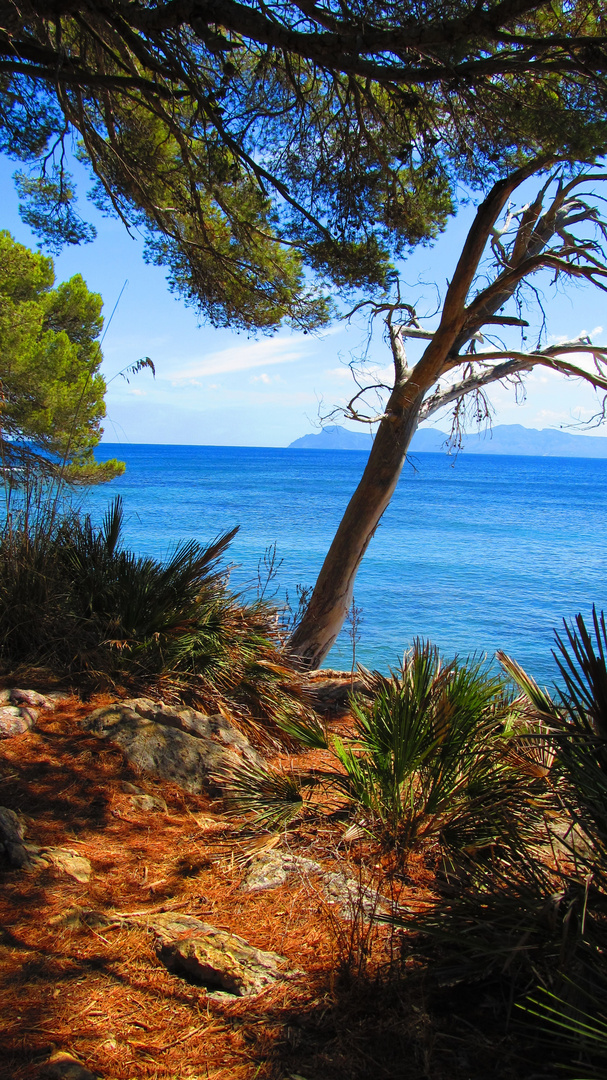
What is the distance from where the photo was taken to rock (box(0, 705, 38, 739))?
3.98 m

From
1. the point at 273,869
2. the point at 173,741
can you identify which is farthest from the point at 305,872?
the point at 173,741

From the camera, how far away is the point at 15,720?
404cm

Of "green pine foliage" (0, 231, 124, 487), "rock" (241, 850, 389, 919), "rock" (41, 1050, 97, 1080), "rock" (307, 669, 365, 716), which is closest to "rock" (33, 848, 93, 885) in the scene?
"rock" (241, 850, 389, 919)

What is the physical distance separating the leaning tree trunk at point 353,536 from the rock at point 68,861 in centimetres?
502

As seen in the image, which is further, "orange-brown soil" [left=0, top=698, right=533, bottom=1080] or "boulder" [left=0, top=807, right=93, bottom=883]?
"boulder" [left=0, top=807, right=93, bottom=883]

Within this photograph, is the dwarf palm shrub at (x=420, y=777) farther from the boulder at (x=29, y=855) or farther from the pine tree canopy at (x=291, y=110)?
the pine tree canopy at (x=291, y=110)

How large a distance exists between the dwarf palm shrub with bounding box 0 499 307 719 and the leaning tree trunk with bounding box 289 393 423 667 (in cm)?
266

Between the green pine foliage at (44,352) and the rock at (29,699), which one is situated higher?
the green pine foliage at (44,352)

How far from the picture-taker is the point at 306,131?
568 centimetres

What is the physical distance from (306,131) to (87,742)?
485 cm

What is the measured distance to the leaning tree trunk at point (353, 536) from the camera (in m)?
7.96

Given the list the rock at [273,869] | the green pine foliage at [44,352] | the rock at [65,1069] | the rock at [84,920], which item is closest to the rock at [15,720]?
the rock at [84,920]

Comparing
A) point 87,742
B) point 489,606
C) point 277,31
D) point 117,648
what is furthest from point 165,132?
point 489,606

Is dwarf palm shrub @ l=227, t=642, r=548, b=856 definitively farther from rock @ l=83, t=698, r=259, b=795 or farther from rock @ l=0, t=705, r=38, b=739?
rock @ l=0, t=705, r=38, b=739
